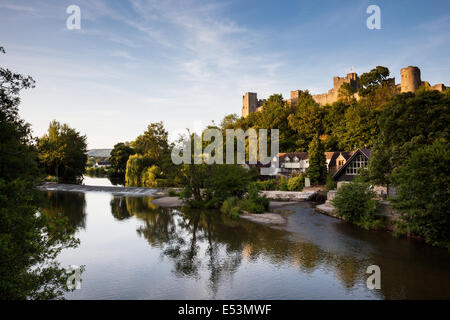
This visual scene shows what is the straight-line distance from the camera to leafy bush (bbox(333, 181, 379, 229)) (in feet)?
71.7

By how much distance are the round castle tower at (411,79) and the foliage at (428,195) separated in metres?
45.4

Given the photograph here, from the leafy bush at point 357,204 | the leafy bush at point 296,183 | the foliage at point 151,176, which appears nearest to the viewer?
the leafy bush at point 357,204

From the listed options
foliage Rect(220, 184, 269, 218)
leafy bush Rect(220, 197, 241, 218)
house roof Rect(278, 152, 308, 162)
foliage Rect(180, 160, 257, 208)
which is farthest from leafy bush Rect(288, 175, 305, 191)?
leafy bush Rect(220, 197, 241, 218)

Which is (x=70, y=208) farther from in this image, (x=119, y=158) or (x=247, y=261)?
(x=119, y=158)

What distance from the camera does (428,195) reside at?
16.5 meters

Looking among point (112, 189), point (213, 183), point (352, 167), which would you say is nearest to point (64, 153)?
point (112, 189)

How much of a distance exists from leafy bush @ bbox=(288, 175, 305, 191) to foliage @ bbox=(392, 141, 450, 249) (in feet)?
71.5

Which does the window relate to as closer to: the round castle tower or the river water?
the river water

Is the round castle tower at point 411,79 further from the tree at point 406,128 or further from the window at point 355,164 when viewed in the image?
the tree at point 406,128

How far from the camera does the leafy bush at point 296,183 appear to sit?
39625 millimetres

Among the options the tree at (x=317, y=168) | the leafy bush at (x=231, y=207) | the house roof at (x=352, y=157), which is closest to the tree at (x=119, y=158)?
the tree at (x=317, y=168)

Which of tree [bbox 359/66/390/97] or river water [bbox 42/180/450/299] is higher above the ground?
tree [bbox 359/66/390/97]

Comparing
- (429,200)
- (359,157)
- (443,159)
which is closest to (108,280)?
(429,200)
